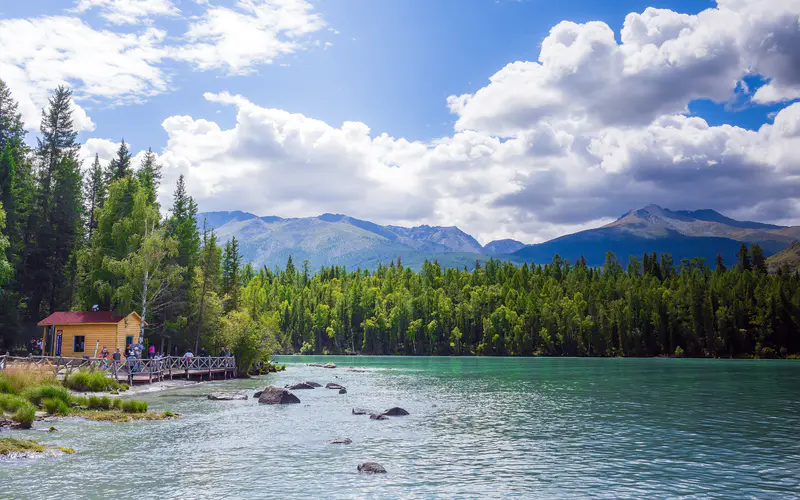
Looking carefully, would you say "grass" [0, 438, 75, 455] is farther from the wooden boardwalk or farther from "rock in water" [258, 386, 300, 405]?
"rock in water" [258, 386, 300, 405]

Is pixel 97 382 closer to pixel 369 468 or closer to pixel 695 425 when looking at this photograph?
pixel 369 468

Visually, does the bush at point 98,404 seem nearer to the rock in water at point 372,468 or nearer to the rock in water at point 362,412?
the rock in water at point 362,412

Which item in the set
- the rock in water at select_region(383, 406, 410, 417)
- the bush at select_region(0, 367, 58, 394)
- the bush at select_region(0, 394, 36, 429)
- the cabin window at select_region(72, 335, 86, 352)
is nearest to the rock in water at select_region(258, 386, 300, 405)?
the rock in water at select_region(383, 406, 410, 417)

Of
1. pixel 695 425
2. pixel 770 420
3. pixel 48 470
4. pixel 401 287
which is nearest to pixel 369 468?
pixel 48 470

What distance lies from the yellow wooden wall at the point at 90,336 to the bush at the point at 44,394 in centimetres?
2204

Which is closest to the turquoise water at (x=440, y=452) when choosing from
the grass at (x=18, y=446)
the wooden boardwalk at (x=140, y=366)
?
the grass at (x=18, y=446)

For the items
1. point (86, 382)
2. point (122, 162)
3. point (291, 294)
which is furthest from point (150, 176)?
point (291, 294)

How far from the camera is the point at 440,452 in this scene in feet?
74.8

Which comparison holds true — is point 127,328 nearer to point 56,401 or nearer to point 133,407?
point 133,407

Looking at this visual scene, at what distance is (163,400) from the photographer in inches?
1592

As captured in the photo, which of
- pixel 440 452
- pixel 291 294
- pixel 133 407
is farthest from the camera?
pixel 291 294

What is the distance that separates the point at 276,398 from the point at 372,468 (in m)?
22.7

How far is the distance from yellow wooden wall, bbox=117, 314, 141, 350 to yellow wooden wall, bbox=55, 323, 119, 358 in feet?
1.51

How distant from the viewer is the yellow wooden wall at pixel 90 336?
51.3 m
